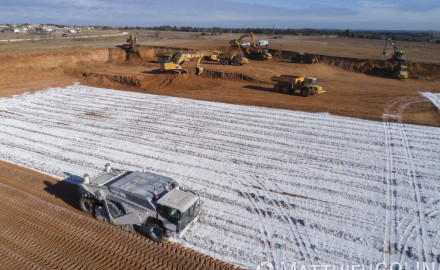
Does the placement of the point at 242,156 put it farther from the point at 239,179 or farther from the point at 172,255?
the point at 172,255

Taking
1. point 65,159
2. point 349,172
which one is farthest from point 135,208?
point 349,172

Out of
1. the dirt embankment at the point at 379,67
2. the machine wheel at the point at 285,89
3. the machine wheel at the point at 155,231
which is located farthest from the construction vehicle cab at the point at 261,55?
the machine wheel at the point at 155,231

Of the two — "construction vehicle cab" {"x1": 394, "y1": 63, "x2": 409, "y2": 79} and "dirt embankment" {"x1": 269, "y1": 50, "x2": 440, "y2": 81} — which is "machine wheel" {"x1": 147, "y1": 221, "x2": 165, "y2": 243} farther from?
"dirt embankment" {"x1": 269, "y1": 50, "x2": 440, "y2": 81}

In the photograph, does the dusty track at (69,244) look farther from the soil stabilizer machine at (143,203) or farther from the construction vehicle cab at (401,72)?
the construction vehicle cab at (401,72)

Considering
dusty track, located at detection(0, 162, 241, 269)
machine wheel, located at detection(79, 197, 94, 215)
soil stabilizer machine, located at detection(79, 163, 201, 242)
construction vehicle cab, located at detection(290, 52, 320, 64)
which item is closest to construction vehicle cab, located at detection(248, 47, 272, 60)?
construction vehicle cab, located at detection(290, 52, 320, 64)

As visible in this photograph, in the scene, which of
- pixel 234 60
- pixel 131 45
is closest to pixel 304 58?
pixel 234 60

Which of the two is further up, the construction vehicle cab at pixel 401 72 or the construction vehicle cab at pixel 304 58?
the construction vehicle cab at pixel 304 58

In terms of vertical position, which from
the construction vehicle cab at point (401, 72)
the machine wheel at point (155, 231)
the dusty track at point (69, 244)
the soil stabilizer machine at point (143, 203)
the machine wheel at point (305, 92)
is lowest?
the dusty track at point (69, 244)
